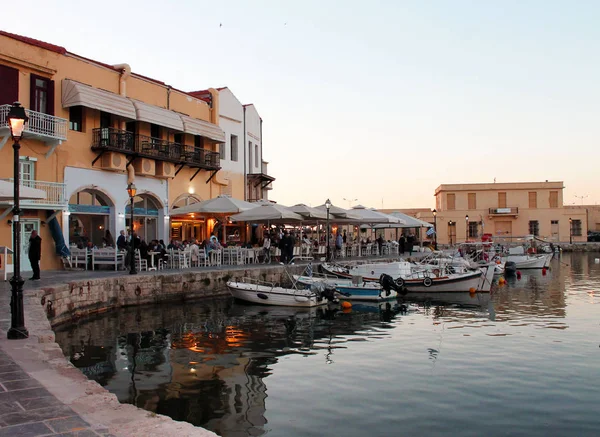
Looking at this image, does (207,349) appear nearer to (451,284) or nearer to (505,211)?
(451,284)

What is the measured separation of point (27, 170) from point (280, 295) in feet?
35.6

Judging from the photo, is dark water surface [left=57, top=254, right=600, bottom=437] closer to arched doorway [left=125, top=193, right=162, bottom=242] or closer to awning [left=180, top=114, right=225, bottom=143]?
arched doorway [left=125, top=193, right=162, bottom=242]

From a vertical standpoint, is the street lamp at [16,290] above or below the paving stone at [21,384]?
above

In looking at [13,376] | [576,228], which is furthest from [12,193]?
[576,228]

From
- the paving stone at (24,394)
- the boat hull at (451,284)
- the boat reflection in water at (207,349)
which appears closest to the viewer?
the paving stone at (24,394)

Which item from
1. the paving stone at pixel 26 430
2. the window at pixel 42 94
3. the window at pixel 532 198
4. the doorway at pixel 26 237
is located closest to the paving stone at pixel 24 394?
the paving stone at pixel 26 430

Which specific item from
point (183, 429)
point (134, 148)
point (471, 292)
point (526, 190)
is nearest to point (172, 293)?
point (134, 148)

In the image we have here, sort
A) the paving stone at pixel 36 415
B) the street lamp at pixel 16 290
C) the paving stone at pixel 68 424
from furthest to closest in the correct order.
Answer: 1. the street lamp at pixel 16 290
2. the paving stone at pixel 36 415
3. the paving stone at pixel 68 424

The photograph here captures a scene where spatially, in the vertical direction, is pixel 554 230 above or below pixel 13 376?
above

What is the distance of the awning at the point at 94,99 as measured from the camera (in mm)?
22562

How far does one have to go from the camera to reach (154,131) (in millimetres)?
27750

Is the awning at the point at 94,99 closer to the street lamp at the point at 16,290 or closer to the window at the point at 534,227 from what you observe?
the street lamp at the point at 16,290

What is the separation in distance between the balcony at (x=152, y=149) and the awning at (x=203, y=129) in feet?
2.78

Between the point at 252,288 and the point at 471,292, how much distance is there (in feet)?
34.2
